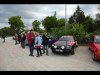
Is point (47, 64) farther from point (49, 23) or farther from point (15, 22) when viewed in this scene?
point (15, 22)

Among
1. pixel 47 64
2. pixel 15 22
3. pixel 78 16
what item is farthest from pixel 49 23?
pixel 15 22

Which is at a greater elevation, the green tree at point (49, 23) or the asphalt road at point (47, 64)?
the green tree at point (49, 23)

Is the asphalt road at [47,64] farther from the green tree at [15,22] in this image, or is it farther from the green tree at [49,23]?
the green tree at [15,22]

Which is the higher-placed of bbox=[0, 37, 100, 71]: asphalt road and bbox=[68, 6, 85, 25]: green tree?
bbox=[68, 6, 85, 25]: green tree

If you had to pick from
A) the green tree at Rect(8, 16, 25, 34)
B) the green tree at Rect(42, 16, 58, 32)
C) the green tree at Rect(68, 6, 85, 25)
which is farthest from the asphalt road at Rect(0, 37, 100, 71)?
the green tree at Rect(8, 16, 25, 34)

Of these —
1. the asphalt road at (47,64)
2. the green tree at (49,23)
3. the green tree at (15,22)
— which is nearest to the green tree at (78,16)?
the green tree at (49,23)

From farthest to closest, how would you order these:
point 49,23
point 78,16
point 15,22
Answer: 1. point 15,22
2. point 49,23
3. point 78,16

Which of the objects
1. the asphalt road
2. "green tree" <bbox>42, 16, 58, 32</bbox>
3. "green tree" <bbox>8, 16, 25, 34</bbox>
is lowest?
the asphalt road

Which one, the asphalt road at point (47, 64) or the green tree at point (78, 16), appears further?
the green tree at point (78, 16)

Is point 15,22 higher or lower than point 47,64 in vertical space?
higher

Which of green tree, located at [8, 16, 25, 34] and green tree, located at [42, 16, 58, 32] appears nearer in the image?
green tree, located at [42, 16, 58, 32]

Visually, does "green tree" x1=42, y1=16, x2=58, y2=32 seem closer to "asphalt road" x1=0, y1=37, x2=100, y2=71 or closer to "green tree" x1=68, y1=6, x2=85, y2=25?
"green tree" x1=68, y1=6, x2=85, y2=25
